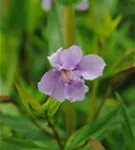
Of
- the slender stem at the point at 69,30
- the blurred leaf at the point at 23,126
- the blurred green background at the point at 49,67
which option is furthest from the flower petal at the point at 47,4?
the blurred leaf at the point at 23,126

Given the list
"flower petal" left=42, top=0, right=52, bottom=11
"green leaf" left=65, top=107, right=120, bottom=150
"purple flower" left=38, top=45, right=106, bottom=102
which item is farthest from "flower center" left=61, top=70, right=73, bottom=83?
"flower petal" left=42, top=0, right=52, bottom=11

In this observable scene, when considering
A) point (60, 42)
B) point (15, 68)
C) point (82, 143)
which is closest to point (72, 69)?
point (82, 143)

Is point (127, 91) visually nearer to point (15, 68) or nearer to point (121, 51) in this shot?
point (121, 51)

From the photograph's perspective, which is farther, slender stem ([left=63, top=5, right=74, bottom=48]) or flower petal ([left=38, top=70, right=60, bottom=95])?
slender stem ([left=63, top=5, right=74, bottom=48])

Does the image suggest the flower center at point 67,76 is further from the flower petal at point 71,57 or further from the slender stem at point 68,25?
the slender stem at point 68,25

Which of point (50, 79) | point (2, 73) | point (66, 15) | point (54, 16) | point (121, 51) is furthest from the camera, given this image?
point (121, 51)

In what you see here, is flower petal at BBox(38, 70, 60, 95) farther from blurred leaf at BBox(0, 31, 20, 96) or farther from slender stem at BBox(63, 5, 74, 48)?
blurred leaf at BBox(0, 31, 20, 96)

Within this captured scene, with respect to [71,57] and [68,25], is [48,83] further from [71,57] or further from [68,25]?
[68,25]
